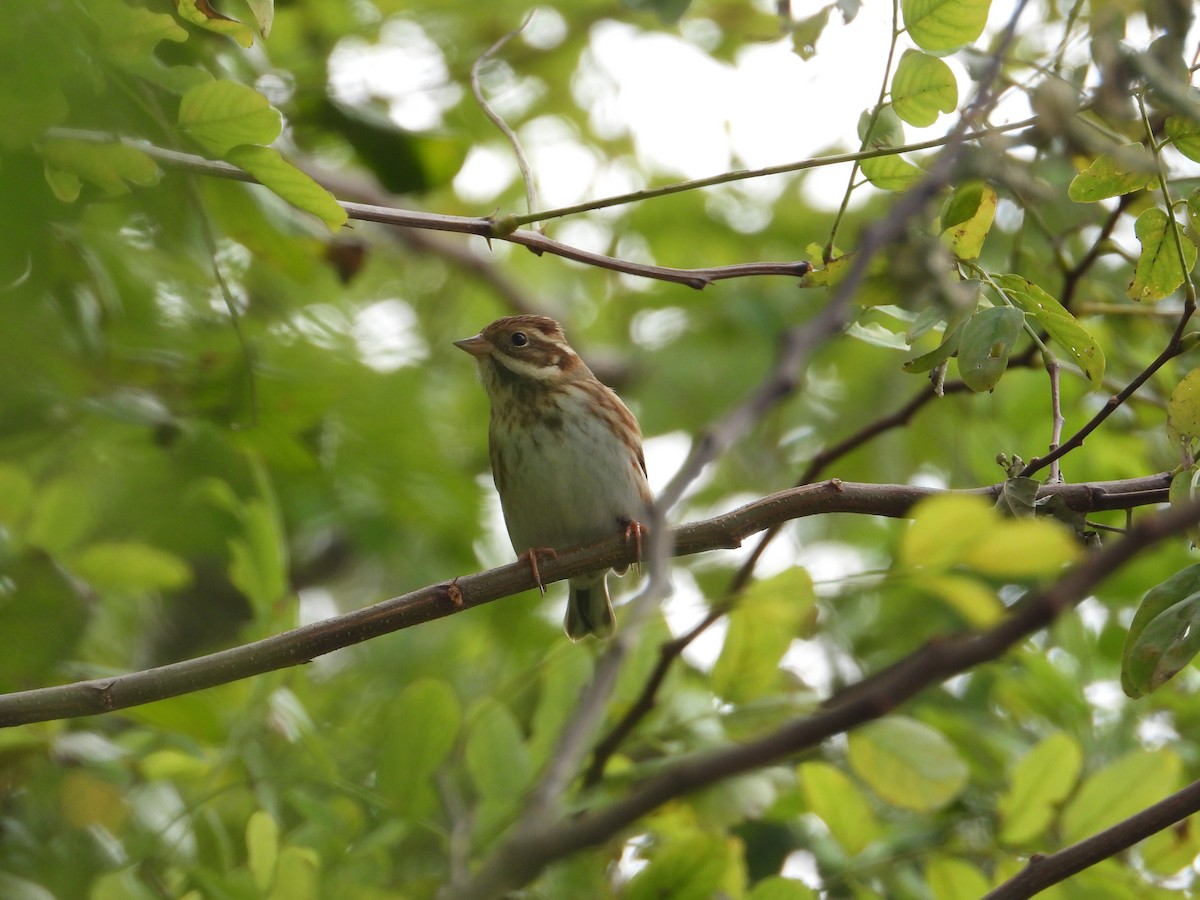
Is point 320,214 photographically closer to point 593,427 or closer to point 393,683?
point 593,427

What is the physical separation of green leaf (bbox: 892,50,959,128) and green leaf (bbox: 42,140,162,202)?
5.41 feet

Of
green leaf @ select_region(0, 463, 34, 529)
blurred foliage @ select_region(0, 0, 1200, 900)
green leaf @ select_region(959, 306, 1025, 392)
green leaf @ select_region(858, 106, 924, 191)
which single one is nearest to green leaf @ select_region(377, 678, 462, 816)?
blurred foliage @ select_region(0, 0, 1200, 900)

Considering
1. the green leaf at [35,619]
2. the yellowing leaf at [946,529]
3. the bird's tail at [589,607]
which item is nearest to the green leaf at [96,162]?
the green leaf at [35,619]

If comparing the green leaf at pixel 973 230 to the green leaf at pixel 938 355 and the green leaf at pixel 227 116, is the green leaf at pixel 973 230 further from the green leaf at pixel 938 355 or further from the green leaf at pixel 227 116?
the green leaf at pixel 227 116

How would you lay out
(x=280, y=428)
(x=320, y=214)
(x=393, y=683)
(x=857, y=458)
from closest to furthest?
(x=320, y=214)
(x=280, y=428)
(x=393, y=683)
(x=857, y=458)

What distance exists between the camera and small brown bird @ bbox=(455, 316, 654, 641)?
4.87 m

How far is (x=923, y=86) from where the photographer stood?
2881mm

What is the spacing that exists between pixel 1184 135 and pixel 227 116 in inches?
78.4

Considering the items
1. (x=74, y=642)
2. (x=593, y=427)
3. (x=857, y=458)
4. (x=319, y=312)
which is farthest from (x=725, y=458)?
(x=74, y=642)

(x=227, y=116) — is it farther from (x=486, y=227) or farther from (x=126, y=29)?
(x=486, y=227)

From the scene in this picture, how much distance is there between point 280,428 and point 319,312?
1444 millimetres

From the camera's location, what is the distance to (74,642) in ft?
10.8

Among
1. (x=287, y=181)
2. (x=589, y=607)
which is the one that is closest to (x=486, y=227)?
(x=287, y=181)

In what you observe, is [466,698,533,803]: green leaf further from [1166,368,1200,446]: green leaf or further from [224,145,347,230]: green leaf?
[1166,368,1200,446]: green leaf
